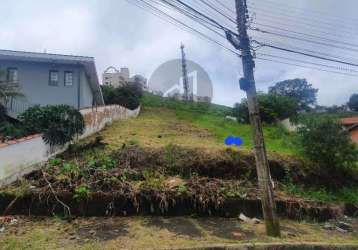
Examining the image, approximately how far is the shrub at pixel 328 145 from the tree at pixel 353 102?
3899 cm

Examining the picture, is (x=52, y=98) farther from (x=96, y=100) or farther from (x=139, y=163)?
(x=139, y=163)

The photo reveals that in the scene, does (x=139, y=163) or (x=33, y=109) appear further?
(x=33, y=109)

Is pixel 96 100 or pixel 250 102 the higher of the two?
pixel 96 100

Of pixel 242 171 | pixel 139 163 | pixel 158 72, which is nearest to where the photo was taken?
pixel 139 163

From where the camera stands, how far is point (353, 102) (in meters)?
43.1

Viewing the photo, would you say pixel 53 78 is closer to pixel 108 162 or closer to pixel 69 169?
pixel 108 162

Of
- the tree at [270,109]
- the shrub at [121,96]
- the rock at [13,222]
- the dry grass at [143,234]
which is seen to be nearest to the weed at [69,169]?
the dry grass at [143,234]

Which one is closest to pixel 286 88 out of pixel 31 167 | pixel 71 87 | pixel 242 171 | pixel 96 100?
pixel 96 100

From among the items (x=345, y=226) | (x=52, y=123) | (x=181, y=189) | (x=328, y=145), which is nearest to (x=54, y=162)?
(x=52, y=123)

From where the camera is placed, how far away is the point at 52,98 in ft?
47.9

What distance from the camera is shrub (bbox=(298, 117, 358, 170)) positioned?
8.51 metres

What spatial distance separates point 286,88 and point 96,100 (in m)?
35.5

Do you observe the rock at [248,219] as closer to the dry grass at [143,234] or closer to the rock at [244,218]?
the rock at [244,218]

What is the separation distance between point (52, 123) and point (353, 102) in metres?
45.3
